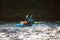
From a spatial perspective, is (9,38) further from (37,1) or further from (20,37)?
(37,1)

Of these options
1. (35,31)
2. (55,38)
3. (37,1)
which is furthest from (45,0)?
(55,38)

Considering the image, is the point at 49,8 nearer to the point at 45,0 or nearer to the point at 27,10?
the point at 45,0

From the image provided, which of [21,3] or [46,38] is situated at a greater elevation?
[21,3]

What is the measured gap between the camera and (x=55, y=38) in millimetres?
1736

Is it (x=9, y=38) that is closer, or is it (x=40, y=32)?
(x=9, y=38)

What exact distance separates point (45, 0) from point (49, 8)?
0.66ft

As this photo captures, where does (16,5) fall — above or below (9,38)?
above

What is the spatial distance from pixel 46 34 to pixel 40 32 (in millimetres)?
122

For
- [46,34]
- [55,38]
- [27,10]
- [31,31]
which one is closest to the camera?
[55,38]

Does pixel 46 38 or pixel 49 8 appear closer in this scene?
pixel 46 38

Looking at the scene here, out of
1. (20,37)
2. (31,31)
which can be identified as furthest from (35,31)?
(20,37)

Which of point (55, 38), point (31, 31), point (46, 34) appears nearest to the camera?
point (55, 38)

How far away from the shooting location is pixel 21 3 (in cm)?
325

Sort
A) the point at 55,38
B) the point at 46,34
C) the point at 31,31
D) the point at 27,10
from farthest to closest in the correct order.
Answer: the point at 27,10 → the point at 31,31 → the point at 46,34 → the point at 55,38
